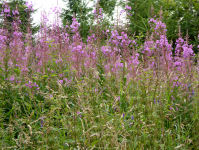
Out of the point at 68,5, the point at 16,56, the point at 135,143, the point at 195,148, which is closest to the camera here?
the point at 135,143

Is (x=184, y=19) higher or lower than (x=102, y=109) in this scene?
higher

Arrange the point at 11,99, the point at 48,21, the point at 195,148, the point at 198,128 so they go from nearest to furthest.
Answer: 1. the point at 195,148
2. the point at 198,128
3. the point at 11,99
4. the point at 48,21

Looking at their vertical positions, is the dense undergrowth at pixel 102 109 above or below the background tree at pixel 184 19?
below

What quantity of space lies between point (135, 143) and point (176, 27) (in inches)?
310

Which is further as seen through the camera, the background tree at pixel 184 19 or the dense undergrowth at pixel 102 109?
the background tree at pixel 184 19

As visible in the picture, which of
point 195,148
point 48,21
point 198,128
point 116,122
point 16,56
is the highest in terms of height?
point 48,21

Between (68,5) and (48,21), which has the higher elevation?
(68,5)

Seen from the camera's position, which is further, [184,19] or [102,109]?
[184,19]

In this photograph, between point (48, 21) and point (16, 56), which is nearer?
point (16, 56)

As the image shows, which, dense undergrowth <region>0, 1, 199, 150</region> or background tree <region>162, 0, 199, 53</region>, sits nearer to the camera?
dense undergrowth <region>0, 1, 199, 150</region>

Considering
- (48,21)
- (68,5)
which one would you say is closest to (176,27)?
(48,21)

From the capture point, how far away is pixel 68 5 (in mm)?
14664

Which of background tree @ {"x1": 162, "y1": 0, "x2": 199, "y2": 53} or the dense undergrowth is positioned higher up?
background tree @ {"x1": 162, "y1": 0, "x2": 199, "y2": 53}

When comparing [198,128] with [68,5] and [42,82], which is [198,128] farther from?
[68,5]
